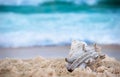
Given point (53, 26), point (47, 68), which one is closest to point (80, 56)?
point (47, 68)

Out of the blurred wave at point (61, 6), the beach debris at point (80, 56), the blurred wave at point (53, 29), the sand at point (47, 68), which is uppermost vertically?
the blurred wave at point (61, 6)

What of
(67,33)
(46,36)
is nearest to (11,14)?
(46,36)

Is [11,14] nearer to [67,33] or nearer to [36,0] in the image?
[36,0]

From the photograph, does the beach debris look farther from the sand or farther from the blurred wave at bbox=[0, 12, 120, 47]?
the blurred wave at bbox=[0, 12, 120, 47]

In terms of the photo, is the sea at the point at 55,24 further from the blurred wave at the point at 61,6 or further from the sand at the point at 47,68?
the sand at the point at 47,68

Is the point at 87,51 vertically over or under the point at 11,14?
under

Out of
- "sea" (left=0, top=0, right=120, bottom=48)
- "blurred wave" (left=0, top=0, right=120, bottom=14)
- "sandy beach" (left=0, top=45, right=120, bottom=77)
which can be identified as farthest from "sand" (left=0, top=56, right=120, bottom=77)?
"blurred wave" (left=0, top=0, right=120, bottom=14)

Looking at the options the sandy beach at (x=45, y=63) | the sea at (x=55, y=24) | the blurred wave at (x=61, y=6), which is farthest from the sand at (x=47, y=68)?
the blurred wave at (x=61, y=6)

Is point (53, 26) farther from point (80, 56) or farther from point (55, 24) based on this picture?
point (80, 56)
